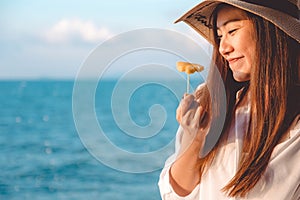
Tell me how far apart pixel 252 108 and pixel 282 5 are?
0.17 metres

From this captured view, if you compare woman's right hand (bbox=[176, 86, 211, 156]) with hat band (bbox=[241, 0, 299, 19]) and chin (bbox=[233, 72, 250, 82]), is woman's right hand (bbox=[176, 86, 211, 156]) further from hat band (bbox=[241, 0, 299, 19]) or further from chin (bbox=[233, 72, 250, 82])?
hat band (bbox=[241, 0, 299, 19])

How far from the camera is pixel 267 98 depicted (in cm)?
102

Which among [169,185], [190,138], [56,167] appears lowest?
[56,167]

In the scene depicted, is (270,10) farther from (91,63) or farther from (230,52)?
(91,63)

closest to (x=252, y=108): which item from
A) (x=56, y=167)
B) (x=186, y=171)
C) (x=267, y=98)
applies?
(x=267, y=98)

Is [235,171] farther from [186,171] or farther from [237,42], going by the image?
[237,42]

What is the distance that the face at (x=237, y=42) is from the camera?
100cm

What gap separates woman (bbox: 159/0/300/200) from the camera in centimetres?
100

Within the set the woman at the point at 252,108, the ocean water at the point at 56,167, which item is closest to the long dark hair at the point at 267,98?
the woman at the point at 252,108

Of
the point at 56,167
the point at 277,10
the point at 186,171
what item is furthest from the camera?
the point at 56,167

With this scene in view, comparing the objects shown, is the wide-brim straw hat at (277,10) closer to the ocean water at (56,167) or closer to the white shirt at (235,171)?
the white shirt at (235,171)

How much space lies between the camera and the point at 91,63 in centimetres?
96

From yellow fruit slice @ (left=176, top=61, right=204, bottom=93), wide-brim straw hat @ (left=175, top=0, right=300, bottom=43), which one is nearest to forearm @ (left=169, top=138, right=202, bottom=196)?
yellow fruit slice @ (left=176, top=61, right=204, bottom=93)

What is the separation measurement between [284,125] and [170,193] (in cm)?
23
